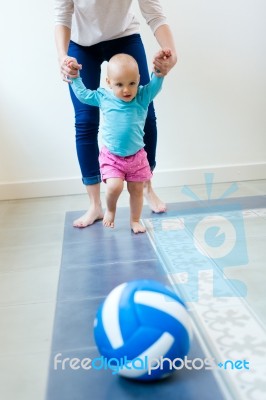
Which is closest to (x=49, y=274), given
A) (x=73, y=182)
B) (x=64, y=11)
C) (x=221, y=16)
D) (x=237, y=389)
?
(x=237, y=389)

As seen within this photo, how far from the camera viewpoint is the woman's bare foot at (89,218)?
1747 millimetres

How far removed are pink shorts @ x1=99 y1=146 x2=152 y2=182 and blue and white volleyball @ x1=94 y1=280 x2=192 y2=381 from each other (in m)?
0.83

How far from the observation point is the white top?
1.57m

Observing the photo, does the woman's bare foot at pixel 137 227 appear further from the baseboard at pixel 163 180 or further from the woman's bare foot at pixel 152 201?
the baseboard at pixel 163 180

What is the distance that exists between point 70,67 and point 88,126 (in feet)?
0.97

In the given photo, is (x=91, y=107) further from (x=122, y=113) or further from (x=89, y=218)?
(x=89, y=218)

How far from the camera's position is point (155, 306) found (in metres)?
0.74

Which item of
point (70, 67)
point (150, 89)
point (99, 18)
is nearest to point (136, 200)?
point (150, 89)

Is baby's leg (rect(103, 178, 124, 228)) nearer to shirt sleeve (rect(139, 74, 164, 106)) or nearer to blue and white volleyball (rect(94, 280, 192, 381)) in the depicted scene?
shirt sleeve (rect(139, 74, 164, 106))

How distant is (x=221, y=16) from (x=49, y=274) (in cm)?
173

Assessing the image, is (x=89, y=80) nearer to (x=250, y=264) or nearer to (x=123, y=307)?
(x=250, y=264)

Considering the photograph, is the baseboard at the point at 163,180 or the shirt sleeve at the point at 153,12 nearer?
→ the shirt sleeve at the point at 153,12

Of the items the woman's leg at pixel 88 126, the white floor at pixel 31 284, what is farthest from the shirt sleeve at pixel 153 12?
the white floor at pixel 31 284

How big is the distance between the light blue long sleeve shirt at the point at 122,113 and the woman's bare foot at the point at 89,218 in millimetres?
325
